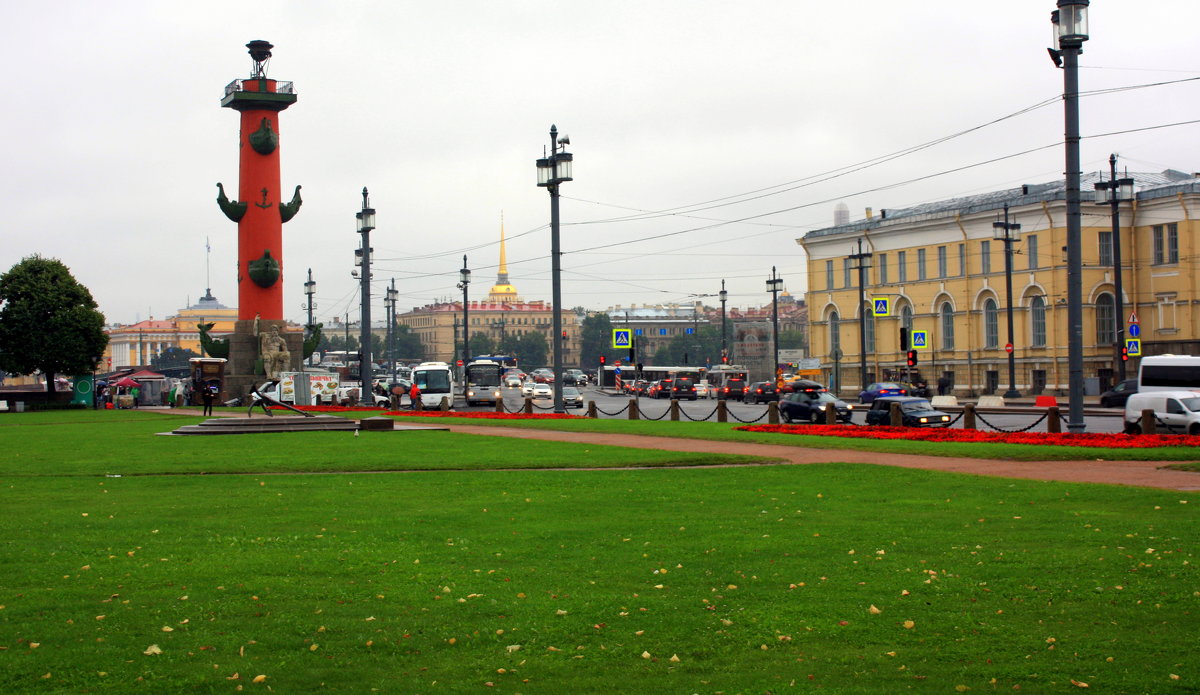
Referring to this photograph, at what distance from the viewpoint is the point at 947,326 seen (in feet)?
245

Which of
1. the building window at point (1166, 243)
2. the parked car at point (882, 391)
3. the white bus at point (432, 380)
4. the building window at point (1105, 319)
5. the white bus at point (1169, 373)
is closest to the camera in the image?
the white bus at point (1169, 373)

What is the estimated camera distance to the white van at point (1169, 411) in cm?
3061

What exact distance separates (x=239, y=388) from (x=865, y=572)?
2335 inches

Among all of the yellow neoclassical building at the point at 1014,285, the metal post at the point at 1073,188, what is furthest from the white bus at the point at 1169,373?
the metal post at the point at 1073,188

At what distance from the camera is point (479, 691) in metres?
7.14

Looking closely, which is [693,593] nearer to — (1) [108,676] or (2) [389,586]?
(2) [389,586]

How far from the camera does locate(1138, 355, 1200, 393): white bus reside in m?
40.5

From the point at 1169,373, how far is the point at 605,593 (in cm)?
3728

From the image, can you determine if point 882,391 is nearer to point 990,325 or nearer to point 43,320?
point 990,325

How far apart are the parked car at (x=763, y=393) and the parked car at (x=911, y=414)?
98.3 feet

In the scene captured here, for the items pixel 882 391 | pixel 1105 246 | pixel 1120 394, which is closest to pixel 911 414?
pixel 1120 394

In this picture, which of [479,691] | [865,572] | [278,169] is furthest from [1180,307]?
[479,691]

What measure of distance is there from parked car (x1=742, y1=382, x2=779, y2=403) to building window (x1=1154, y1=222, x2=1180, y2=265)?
21990 mm

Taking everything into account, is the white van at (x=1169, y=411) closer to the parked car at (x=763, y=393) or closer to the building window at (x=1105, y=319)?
the building window at (x=1105, y=319)
